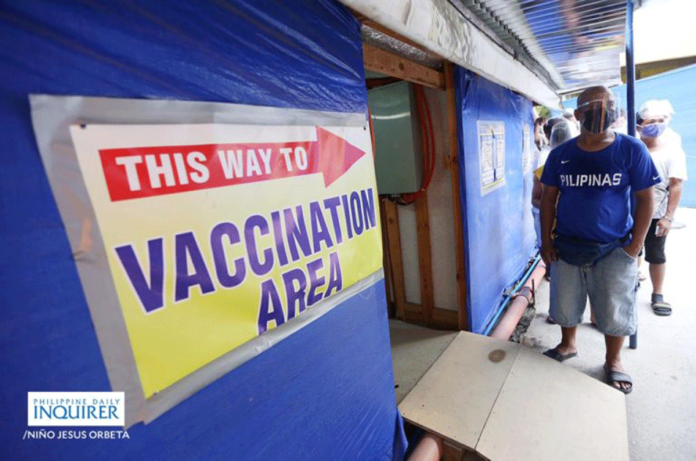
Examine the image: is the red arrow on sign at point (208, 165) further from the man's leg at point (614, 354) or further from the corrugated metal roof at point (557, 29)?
the man's leg at point (614, 354)

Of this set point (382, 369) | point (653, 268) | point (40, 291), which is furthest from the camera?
point (653, 268)

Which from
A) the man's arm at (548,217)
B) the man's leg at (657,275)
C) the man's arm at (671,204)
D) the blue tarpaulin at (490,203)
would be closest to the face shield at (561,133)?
the blue tarpaulin at (490,203)

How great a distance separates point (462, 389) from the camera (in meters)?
1.82

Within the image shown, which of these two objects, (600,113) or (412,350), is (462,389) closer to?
(412,350)

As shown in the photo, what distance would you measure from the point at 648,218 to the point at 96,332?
7.67 feet

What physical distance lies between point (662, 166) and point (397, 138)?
79.5 inches

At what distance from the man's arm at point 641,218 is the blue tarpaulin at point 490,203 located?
852mm

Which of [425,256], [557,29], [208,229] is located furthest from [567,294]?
[208,229]

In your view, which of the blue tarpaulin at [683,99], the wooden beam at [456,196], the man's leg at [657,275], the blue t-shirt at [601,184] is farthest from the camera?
the blue tarpaulin at [683,99]

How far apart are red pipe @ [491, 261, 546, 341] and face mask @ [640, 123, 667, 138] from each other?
151 centimetres

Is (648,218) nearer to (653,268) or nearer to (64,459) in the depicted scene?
(653,268)

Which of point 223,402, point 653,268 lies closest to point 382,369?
point 223,402

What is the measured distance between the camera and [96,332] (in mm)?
624

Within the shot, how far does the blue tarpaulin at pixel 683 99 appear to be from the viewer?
5793mm
